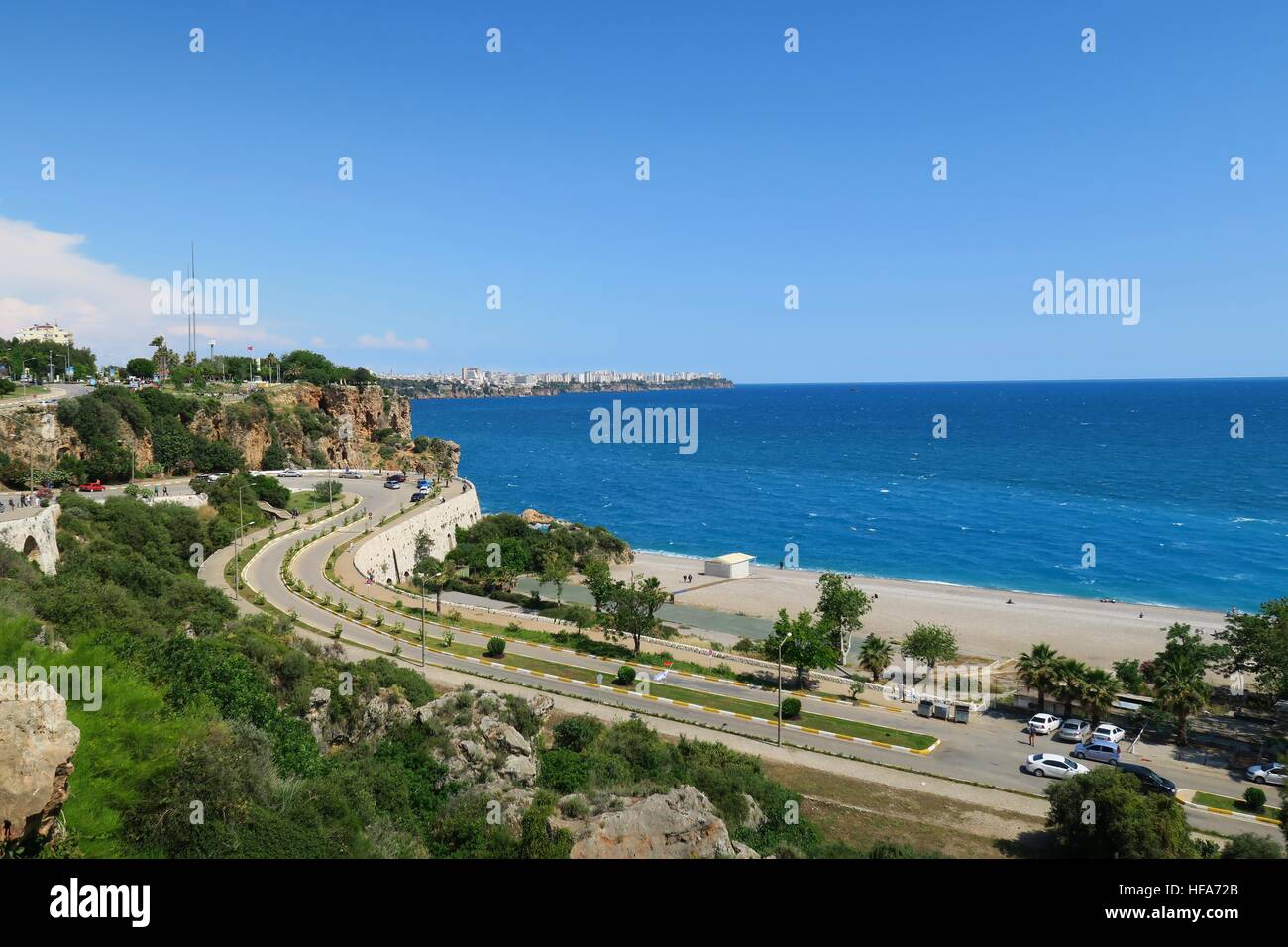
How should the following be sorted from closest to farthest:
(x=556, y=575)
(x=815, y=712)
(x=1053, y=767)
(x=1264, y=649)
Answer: (x=1053, y=767), (x=815, y=712), (x=1264, y=649), (x=556, y=575)

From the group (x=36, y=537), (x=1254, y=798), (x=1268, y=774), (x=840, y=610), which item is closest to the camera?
(x=1254, y=798)

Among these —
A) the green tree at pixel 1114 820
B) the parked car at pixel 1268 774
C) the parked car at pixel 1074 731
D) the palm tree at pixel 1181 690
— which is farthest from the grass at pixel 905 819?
the palm tree at pixel 1181 690

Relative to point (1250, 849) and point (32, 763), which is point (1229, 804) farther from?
point (32, 763)

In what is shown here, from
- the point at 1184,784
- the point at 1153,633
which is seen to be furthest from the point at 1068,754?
the point at 1153,633

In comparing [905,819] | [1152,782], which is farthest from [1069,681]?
[905,819]

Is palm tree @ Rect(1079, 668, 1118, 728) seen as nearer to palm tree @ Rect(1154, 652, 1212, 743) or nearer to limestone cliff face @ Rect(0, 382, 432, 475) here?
palm tree @ Rect(1154, 652, 1212, 743)

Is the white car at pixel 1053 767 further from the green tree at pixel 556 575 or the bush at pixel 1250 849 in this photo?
the green tree at pixel 556 575
